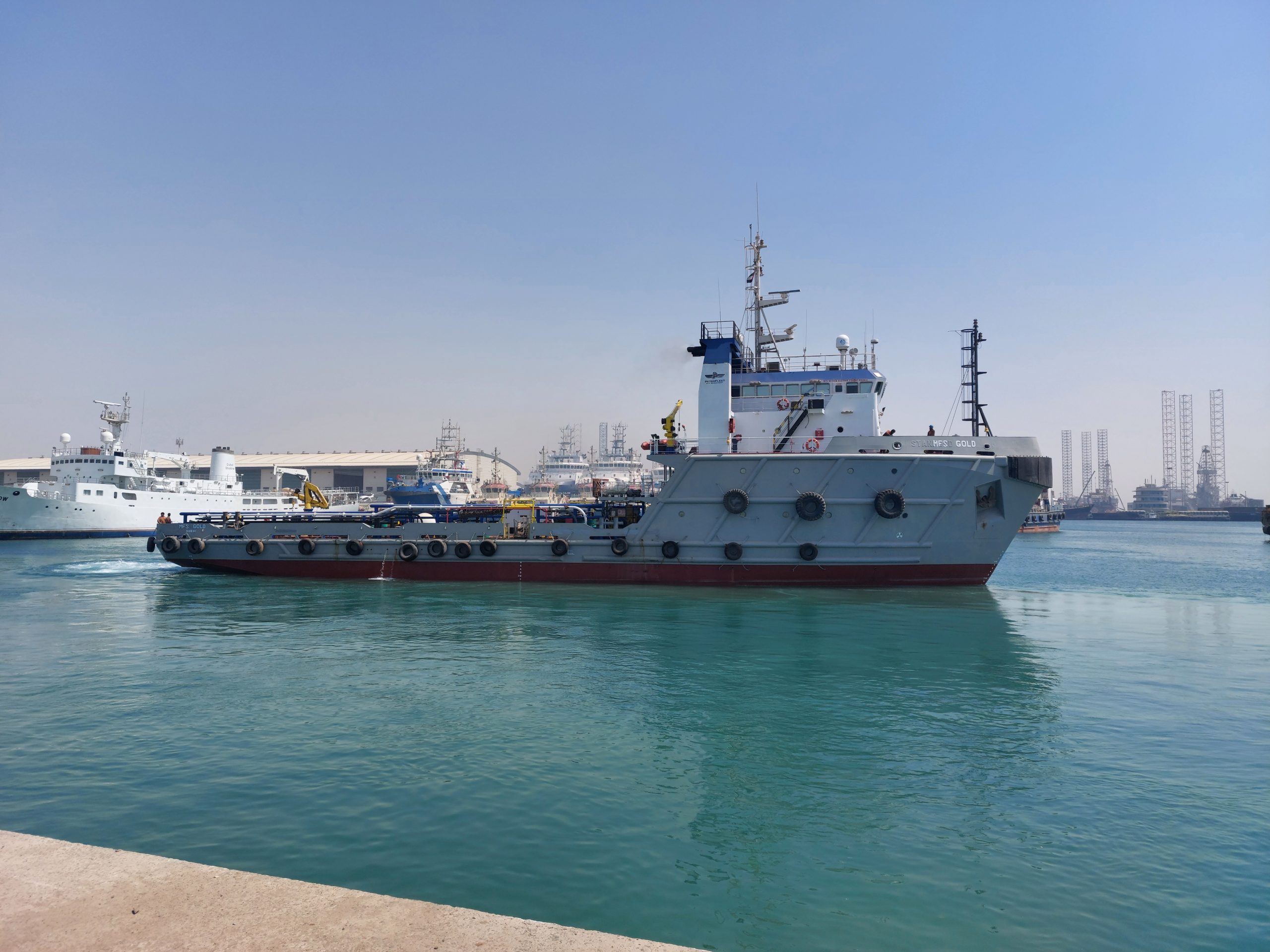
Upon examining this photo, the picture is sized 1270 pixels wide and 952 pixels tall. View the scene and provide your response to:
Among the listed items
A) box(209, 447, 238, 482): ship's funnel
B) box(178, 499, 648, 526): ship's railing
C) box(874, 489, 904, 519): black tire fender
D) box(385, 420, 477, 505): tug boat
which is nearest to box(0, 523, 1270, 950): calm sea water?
box(874, 489, 904, 519): black tire fender

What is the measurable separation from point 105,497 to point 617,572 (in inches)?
2142

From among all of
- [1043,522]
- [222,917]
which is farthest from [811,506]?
[1043,522]

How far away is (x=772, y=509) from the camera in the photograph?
2278cm

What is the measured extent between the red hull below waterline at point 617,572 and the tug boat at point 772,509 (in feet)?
0.16

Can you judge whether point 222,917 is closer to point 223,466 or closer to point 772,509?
point 772,509

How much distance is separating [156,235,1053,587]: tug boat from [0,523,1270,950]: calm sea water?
4.55 meters

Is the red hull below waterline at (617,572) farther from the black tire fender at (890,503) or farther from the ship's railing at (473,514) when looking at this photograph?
the black tire fender at (890,503)

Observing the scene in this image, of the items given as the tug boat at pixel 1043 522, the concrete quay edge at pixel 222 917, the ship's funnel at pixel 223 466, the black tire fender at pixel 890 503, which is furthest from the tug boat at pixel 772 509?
the tug boat at pixel 1043 522

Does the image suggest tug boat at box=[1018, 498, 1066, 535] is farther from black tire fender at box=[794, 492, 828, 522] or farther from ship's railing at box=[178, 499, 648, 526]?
ship's railing at box=[178, 499, 648, 526]

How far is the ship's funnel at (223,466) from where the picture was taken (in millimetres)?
69438

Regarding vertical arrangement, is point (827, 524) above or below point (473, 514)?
below

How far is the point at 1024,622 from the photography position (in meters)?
19.9

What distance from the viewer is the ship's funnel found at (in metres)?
69.4

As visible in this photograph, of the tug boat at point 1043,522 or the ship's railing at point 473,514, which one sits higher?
the ship's railing at point 473,514
